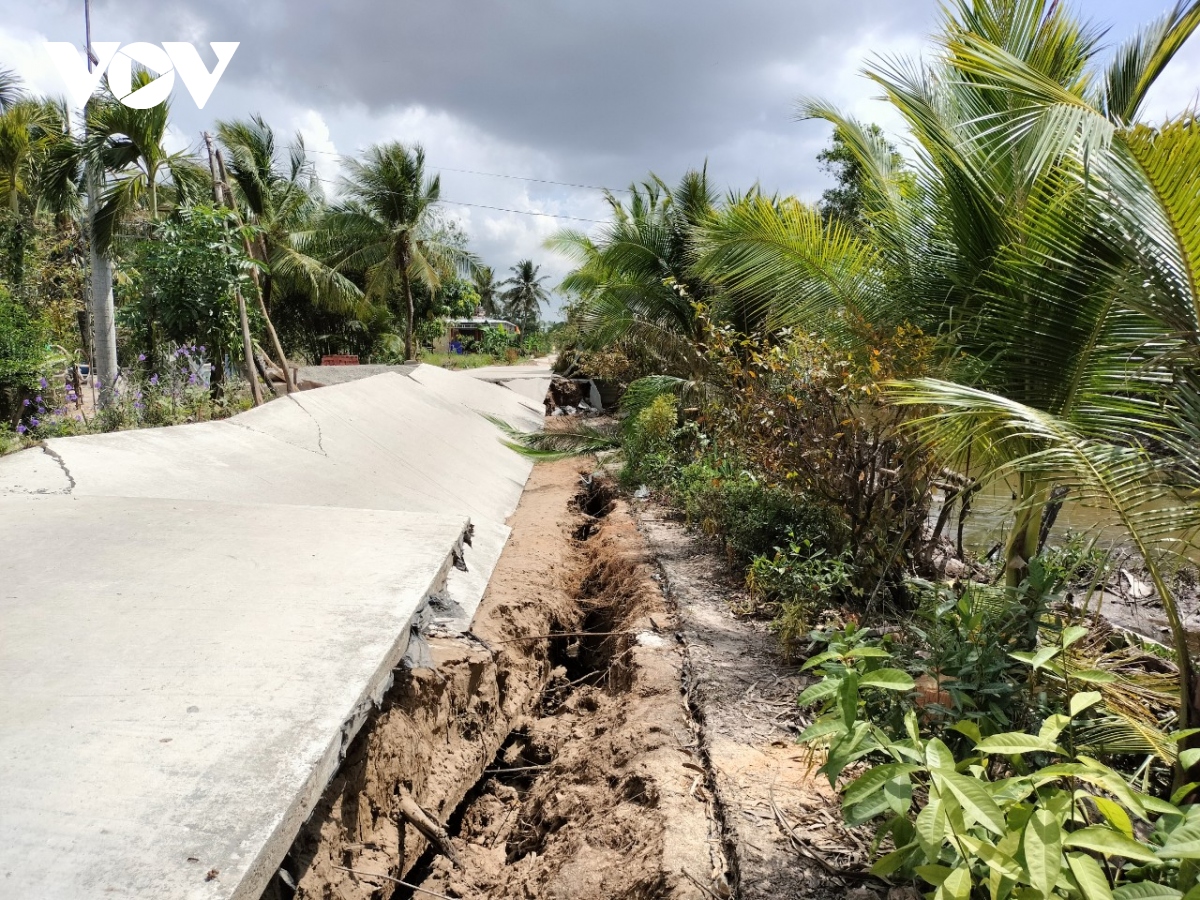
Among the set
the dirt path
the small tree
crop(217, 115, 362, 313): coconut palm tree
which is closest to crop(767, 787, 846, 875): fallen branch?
the dirt path

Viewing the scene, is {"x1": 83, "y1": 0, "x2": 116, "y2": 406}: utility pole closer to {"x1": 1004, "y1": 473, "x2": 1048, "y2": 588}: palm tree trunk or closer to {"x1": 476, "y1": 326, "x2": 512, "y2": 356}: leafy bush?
{"x1": 1004, "y1": 473, "x2": 1048, "y2": 588}: palm tree trunk

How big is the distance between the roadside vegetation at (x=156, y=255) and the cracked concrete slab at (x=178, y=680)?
4.06 m

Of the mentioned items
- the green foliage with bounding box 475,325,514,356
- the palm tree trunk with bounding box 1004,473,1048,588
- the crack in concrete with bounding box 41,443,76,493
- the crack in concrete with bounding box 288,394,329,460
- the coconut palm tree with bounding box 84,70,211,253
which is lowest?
the green foliage with bounding box 475,325,514,356

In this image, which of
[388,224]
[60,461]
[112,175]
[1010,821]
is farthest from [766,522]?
[388,224]

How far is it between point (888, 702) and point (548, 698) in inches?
108

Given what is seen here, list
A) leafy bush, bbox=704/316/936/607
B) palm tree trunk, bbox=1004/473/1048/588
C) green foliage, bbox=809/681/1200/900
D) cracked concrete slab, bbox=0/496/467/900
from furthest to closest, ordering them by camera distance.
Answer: leafy bush, bbox=704/316/936/607 < palm tree trunk, bbox=1004/473/1048/588 < cracked concrete slab, bbox=0/496/467/900 < green foliage, bbox=809/681/1200/900

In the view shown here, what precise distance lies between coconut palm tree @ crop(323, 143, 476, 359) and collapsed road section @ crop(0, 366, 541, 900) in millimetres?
17688

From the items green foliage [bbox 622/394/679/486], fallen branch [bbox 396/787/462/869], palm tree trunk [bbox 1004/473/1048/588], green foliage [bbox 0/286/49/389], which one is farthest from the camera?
green foliage [bbox 622/394/679/486]

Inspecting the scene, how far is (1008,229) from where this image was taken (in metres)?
3.78

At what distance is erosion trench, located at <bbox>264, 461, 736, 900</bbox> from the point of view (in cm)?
277

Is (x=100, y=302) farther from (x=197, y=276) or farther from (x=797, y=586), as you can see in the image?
(x=797, y=586)

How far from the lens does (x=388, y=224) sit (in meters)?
22.0

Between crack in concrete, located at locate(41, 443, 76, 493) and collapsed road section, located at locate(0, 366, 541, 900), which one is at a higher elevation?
crack in concrete, located at locate(41, 443, 76, 493)

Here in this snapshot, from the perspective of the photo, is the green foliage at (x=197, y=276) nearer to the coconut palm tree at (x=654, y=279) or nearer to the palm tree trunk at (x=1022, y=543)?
the coconut palm tree at (x=654, y=279)
